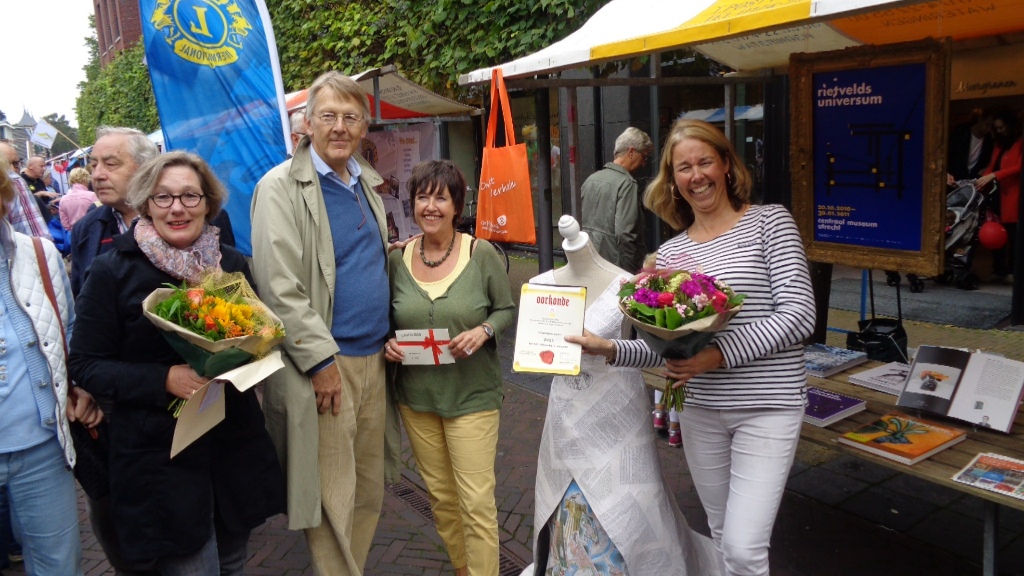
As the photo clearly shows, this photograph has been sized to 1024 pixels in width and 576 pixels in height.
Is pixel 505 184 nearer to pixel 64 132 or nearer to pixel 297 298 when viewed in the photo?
pixel 297 298

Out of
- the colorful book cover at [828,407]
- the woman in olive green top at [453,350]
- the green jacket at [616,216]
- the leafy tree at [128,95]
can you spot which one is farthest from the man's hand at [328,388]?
the leafy tree at [128,95]

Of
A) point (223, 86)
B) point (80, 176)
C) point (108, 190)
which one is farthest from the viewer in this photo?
point (80, 176)

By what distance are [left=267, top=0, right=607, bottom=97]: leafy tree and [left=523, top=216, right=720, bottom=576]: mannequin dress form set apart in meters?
4.27

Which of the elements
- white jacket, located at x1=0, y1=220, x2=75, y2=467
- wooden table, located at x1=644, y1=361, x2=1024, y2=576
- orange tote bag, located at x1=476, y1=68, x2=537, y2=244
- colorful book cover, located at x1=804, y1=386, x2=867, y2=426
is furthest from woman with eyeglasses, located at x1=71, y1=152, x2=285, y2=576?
colorful book cover, located at x1=804, y1=386, x2=867, y2=426

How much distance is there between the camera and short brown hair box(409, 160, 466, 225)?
300 cm

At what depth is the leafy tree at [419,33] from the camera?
6781 millimetres

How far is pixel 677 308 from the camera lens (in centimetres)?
226

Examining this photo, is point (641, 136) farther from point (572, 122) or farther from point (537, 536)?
point (537, 536)

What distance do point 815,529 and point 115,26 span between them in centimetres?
5115

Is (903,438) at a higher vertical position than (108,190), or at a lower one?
lower

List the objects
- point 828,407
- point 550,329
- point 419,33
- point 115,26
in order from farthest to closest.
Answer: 1. point 115,26
2. point 419,33
3. point 828,407
4. point 550,329

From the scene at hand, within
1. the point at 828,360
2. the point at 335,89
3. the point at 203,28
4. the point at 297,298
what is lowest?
the point at 828,360

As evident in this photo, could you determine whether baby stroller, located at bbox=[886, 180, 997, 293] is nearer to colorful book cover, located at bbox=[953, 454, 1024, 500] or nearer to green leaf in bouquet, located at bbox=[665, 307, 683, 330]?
colorful book cover, located at bbox=[953, 454, 1024, 500]

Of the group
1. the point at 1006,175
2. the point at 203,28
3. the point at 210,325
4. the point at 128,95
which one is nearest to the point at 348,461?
the point at 210,325
